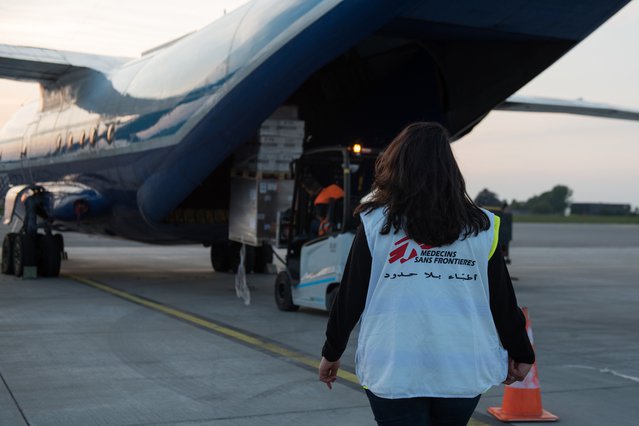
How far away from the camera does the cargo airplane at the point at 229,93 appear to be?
10750 mm

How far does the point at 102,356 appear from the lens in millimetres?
8086

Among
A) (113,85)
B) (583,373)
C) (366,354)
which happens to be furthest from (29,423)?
(113,85)

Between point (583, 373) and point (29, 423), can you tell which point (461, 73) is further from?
point (29, 423)

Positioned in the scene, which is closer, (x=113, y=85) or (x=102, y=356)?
(x=102, y=356)

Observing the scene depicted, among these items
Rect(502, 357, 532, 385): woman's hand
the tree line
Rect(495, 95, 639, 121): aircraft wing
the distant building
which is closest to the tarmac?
Rect(502, 357, 532, 385): woman's hand

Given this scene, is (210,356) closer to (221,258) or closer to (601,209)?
(221,258)

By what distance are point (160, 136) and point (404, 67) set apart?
4.14m

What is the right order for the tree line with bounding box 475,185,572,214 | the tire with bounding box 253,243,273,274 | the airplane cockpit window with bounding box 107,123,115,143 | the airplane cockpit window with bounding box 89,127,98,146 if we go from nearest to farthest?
the airplane cockpit window with bounding box 107,123,115,143 < the airplane cockpit window with bounding box 89,127,98,146 < the tire with bounding box 253,243,273,274 < the tree line with bounding box 475,185,572,214

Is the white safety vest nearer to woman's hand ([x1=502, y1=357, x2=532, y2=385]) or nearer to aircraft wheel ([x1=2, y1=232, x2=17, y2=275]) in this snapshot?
woman's hand ([x1=502, y1=357, x2=532, y2=385])

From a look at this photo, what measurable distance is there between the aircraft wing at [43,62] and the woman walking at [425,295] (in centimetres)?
1420

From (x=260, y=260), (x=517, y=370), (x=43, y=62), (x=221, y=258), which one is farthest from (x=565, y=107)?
(x=517, y=370)

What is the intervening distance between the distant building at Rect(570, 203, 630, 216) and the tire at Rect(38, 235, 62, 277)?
310ft

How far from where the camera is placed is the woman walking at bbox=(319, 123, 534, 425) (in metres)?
3.02

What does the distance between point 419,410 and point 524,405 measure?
3.10m
